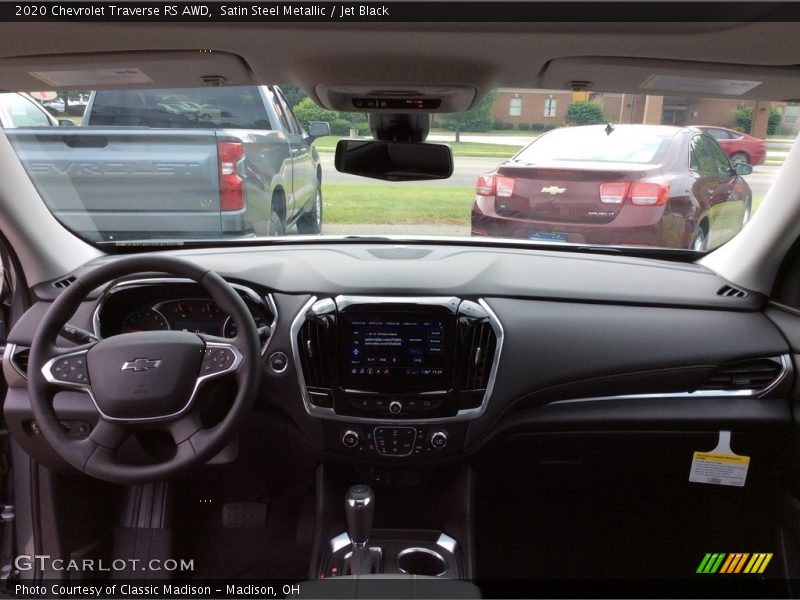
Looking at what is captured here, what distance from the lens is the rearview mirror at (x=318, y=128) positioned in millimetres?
2764

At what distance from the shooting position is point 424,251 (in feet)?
9.76

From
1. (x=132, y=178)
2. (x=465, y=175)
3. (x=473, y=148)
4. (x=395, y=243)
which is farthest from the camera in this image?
(x=132, y=178)

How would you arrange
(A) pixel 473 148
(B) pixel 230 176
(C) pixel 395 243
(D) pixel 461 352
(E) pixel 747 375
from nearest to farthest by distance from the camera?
(D) pixel 461 352 → (E) pixel 747 375 → (A) pixel 473 148 → (C) pixel 395 243 → (B) pixel 230 176

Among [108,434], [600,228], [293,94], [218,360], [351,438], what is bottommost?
[351,438]

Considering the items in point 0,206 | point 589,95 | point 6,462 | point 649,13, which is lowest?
Result: point 6,462

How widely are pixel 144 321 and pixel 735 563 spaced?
2702 mm

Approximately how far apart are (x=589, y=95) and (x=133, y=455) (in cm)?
218

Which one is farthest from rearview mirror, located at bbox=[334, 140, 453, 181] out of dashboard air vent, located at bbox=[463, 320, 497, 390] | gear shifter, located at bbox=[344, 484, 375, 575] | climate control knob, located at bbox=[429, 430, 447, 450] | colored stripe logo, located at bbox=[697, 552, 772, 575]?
colored stripe logo, located at bbox=[697, 552, 772, 575]

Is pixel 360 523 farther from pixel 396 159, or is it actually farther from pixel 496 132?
pixel 496 132

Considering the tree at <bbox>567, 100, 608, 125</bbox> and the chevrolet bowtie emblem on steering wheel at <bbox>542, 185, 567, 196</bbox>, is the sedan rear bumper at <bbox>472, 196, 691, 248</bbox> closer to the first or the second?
the chevrolet bowtie emblem on steering wheel at <bbox>542, 185, 567, 196</bbox>

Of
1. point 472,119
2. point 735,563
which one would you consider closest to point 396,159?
point 472,119

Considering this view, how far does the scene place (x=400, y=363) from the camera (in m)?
2.51

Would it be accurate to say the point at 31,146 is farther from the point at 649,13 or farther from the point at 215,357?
the point at 649,13

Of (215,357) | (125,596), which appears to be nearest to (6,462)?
(125,596)
